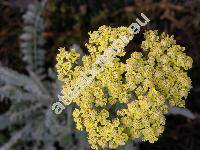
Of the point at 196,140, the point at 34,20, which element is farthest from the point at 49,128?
the point at 196,140

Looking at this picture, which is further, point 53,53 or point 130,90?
point 53,53

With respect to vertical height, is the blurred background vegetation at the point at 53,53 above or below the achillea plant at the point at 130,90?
above

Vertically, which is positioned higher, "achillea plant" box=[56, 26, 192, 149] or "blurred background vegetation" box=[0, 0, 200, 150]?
"blurred background vegetation" box=[0, 0, 200, 150]

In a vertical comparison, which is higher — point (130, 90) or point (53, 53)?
point (53, 53)

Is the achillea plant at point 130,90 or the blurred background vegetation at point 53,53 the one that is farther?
the blurred background vegetation at point 53,53
